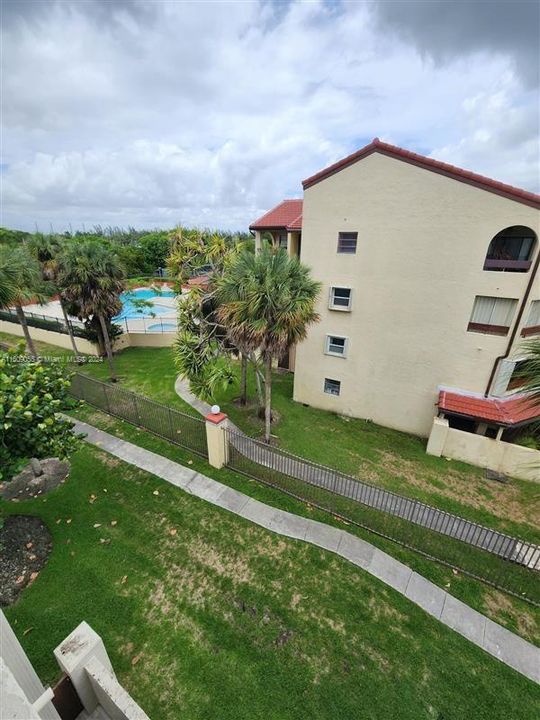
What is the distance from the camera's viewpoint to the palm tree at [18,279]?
12.4m

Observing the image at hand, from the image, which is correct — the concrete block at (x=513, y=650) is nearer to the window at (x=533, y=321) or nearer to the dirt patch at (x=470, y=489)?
the dirt patch at (x=470, y=489)

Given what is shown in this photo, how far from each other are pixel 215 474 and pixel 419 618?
6705 millimetres

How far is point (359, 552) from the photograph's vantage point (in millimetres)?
8281

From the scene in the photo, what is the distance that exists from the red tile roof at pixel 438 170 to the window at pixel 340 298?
5.07 meters

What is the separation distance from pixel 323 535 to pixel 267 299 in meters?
7.38

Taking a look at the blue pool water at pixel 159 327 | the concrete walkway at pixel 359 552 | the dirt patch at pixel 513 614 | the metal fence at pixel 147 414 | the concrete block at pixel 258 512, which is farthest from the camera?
the blue pool water at pixel 159 327

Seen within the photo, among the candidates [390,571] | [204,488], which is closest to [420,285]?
[390,571]

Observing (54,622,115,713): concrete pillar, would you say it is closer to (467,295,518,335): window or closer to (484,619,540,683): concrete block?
(484,619,540,683): concrete block

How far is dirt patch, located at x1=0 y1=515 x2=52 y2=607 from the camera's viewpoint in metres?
7.00

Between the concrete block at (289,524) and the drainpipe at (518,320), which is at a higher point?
the drainpipe at (518,320)

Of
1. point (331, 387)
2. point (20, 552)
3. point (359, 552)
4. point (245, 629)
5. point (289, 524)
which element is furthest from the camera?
point (331, 387)

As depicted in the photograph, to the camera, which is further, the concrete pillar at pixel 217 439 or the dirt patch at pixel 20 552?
the concrete pillar at pixel 217 439

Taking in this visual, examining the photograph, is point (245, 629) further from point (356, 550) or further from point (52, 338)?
point (52, 338)

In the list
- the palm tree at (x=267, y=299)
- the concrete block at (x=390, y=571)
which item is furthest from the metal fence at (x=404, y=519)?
the palm tree at (x=267, y=299)
